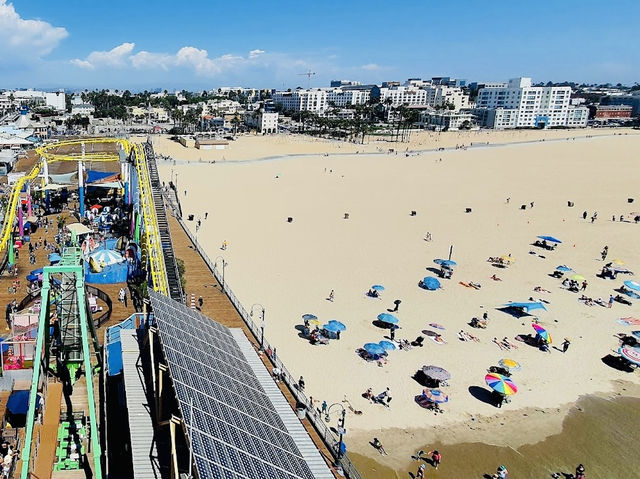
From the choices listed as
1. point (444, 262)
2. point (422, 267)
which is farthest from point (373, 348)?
point (422, 267)

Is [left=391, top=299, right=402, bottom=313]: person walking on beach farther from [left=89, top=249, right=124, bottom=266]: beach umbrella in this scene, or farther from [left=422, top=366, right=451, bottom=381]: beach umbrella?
[left=89, top=249, right=124, bottom=266]: beach umbrella

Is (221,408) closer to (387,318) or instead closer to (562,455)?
(562,455)

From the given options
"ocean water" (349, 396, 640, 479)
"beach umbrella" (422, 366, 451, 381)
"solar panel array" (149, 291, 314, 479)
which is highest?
"solar panel array" (149, 291, 314, 479)

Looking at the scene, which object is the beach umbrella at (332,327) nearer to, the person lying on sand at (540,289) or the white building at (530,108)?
the person lying on sand at (540,289)

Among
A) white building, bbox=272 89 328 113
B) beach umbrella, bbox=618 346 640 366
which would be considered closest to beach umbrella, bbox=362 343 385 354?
beach umbrella, bbox=618 346 640 366

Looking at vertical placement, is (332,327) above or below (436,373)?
above

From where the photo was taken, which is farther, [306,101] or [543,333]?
[306,101]

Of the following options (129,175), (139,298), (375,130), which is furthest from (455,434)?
(375,130)
